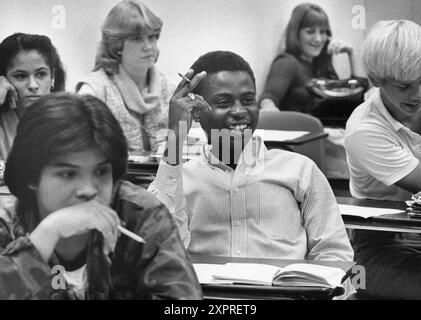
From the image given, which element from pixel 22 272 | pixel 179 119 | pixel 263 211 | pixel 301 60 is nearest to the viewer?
pixel 22 272

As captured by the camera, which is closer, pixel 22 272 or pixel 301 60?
pixel 22 272

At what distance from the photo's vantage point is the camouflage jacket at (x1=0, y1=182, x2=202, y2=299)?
74.2 inches

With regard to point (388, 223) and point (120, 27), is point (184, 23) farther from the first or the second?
point (388, 223)

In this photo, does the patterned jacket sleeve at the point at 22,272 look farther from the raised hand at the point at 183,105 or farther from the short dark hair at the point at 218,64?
the short dark hair at the point at 218,64

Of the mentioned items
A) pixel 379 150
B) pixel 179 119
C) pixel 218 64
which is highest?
pixel 218 64

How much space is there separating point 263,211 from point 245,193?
70 mm

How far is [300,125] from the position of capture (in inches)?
143

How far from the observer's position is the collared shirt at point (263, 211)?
239 cm

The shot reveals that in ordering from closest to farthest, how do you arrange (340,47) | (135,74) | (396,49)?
1. (135,74)
2. (396,49)
3. (340,47)

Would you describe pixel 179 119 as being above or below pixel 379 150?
above

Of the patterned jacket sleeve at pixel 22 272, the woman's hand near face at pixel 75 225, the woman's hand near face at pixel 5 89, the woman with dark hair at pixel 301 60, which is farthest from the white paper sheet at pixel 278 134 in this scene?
the patterned jacket sleeve at pixel 22 272

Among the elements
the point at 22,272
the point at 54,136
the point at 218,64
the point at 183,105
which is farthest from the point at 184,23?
the point at 22,272

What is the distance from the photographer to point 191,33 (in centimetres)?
254
